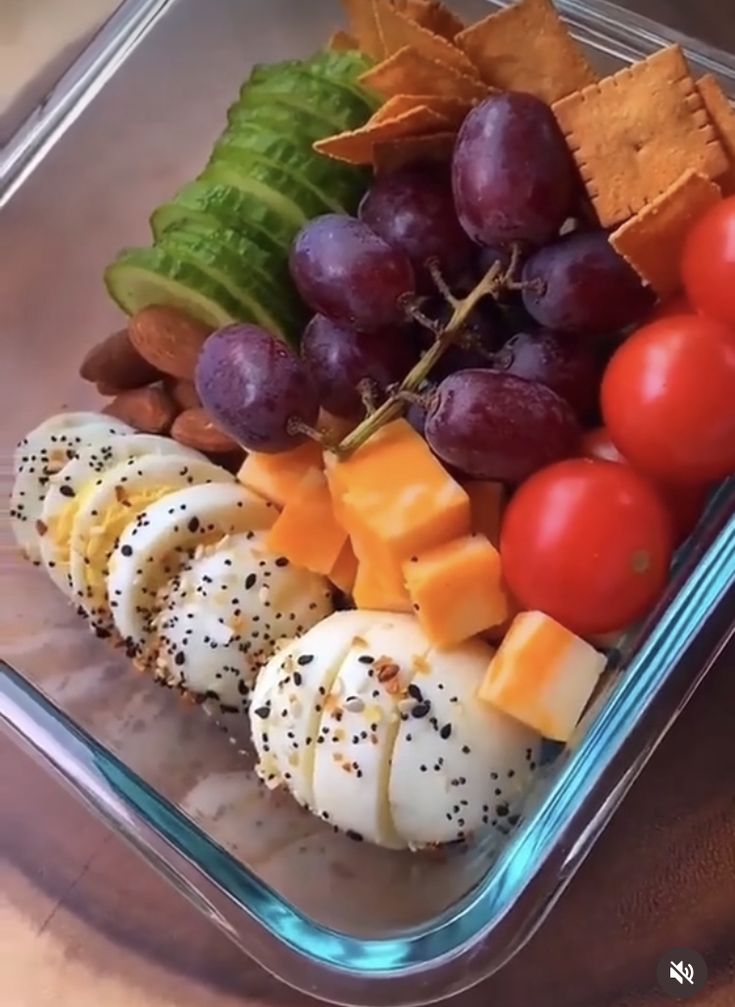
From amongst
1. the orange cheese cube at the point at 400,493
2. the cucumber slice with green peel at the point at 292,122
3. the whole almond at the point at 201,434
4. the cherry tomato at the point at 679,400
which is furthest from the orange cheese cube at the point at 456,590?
the cucumber slice with green peel at the point at 292,122

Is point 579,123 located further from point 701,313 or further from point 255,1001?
point 255,1001

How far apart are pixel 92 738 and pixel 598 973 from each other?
14.6 inches

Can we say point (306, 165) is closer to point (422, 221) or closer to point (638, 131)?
point (422, 221)

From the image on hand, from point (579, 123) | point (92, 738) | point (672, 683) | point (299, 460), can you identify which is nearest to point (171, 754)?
point (92, 738)

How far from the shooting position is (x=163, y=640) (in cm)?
89

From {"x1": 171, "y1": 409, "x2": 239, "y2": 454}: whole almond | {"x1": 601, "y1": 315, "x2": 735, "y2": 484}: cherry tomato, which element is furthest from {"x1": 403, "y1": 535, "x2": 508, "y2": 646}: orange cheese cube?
{"x1": 171, "y1": 409, "x2": 239, "y2": 454}: whole almond

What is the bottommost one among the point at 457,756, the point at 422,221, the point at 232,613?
the point at 457,756

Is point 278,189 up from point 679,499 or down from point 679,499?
up

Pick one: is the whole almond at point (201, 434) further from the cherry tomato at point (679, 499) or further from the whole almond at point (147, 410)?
the cherry tomato at point (679, 499)

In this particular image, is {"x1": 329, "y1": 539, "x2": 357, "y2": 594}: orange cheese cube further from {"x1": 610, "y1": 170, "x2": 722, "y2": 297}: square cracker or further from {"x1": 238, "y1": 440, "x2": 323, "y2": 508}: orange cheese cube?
{"x1": 610, "y1": 170, "x2": 722, "y2": 297}: square cracker

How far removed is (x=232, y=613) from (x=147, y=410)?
204 mm

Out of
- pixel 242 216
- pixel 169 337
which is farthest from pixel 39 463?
pixel 242 216

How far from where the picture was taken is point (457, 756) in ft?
2.58

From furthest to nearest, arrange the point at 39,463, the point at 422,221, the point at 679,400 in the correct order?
the point at 39,463 → the point at 422,221 → the point at 679,400
